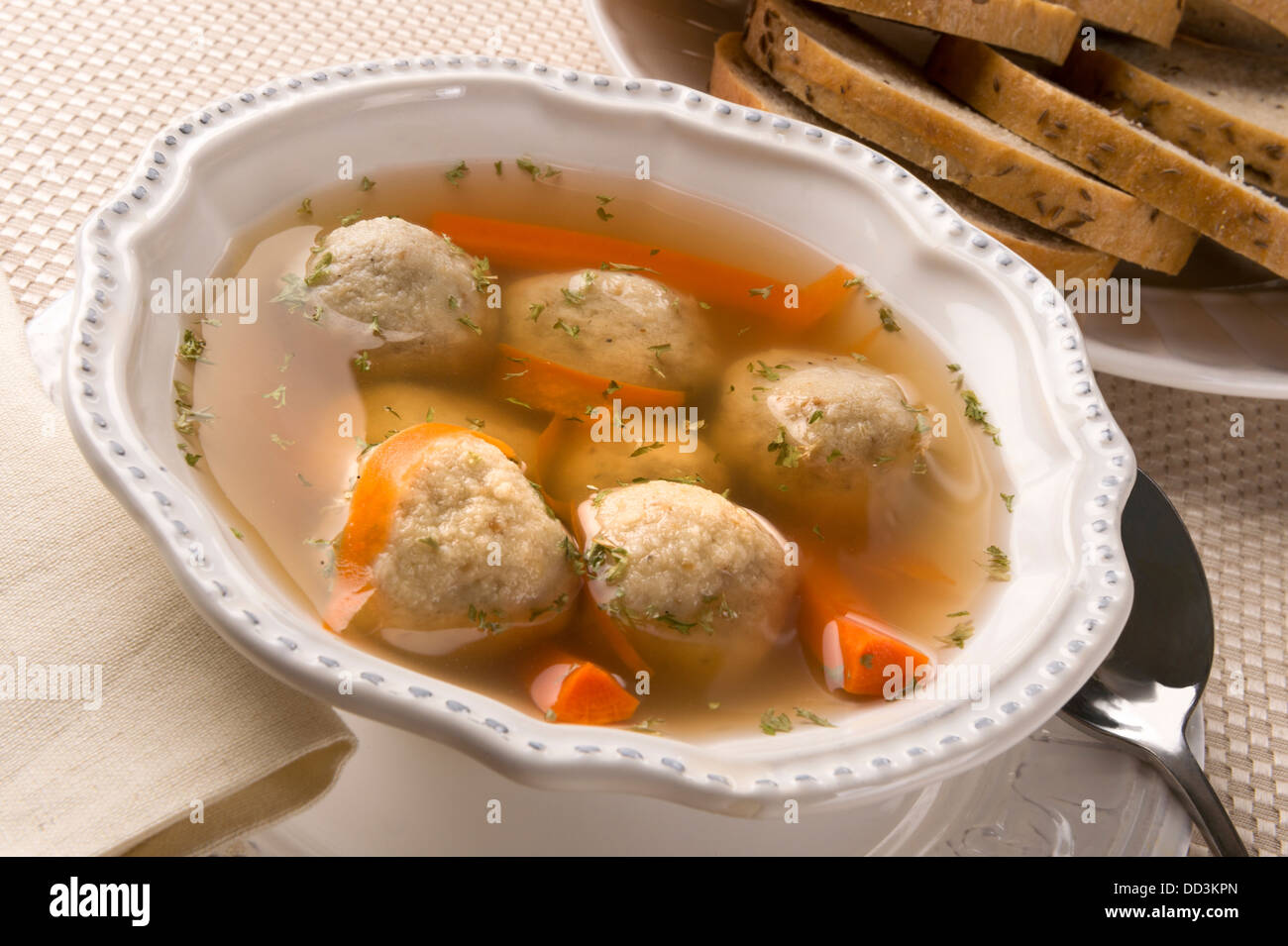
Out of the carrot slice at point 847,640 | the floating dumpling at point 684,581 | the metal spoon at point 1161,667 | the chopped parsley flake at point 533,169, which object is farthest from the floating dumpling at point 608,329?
the metal spoon at point 1161,667

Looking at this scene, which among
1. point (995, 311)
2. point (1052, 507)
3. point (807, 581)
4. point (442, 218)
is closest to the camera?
point (1052, 507)

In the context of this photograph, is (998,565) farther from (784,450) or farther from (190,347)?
(190,347)

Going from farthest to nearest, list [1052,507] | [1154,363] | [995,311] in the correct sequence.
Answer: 1. [1154,363]
2. [995,311]
3. [1052,507]

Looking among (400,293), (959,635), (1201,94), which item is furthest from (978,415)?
(1201,94)

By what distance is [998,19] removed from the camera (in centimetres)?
237

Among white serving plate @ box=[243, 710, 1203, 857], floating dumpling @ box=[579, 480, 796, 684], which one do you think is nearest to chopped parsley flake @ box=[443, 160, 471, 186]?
floating dumpling @ box=[579, 480, 796, 684]

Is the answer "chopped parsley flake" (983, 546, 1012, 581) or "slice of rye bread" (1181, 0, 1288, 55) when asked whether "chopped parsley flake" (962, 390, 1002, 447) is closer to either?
"chopped parsley flake" (983, 546, 1012, 581)

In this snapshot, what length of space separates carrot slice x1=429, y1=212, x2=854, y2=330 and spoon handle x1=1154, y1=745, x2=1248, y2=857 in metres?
1.01

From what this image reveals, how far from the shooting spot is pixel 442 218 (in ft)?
6.73

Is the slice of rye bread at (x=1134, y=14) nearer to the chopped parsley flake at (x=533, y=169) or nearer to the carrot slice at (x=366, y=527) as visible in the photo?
the chopped parsley flake at (x=533, y=169)

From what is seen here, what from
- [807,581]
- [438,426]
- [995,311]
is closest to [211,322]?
[438,426]

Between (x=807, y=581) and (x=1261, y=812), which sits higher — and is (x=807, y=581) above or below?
above

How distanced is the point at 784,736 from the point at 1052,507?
56 centimetres
